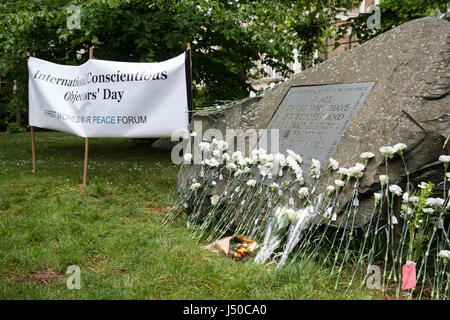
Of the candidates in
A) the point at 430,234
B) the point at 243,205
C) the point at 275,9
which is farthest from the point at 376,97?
the point at 275,9

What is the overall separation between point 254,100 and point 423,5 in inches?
181

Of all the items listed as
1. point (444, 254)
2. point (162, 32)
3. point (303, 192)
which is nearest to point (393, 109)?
point (303, 192)

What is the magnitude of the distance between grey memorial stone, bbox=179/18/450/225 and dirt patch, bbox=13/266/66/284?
Result: 1.99m

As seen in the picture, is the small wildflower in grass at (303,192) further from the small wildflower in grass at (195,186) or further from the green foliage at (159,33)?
the green foliage at (159,33)

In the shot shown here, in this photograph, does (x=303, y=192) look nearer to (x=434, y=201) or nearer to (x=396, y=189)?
(x=396, y=189)

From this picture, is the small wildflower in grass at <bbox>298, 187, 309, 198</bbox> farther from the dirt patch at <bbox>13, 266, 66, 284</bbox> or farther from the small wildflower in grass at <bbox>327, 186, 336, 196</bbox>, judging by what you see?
the dirt patch at <bbox>13, 266, 66, 284</bbox>

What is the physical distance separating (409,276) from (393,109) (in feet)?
3.96

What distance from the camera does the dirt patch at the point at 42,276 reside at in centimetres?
277

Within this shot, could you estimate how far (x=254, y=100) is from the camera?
4.35 m

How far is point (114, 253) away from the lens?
3.21 meters

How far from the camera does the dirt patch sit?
9.08 feet

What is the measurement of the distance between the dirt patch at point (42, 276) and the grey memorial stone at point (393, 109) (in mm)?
1989

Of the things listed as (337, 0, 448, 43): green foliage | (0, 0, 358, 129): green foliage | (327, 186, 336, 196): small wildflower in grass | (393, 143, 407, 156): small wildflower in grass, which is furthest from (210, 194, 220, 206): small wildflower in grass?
(337, 0, 448, 43): green foliage

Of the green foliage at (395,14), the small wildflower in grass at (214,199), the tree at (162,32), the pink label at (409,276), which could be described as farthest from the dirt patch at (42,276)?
the green foliage at (395,14)
